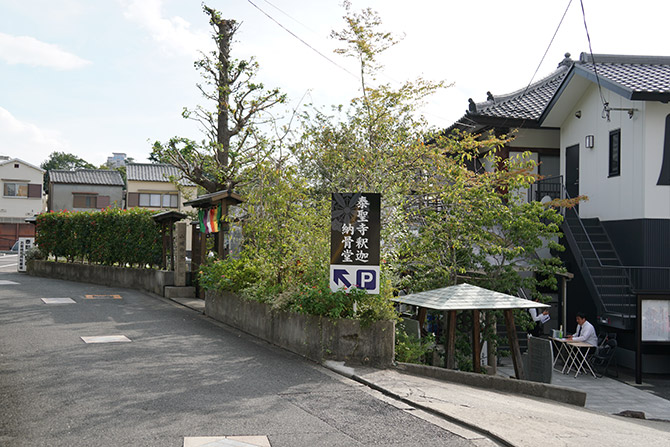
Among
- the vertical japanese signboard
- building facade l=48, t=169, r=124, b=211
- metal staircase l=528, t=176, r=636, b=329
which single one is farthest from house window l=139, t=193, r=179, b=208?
the vertical japanese signboard

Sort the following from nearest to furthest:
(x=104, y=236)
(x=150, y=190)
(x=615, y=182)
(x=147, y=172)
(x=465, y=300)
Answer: (x=465, y=300) < (x=615, y=182) < (x=104, y=236) < (x=150, y=190) < (x=147, y=172)

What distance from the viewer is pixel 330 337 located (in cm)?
965

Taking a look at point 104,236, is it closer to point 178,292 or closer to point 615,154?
point 178,292

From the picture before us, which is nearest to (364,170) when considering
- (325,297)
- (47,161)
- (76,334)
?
(325,297)

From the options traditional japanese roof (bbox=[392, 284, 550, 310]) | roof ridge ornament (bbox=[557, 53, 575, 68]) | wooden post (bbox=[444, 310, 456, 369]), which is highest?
roof ridge ornament (bbox=[557, 53, 575, 68])

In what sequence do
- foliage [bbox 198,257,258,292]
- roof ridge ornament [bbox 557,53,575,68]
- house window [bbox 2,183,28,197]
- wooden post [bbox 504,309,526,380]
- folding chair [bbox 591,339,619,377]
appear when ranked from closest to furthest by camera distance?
wooden post [bbox 504,309,526,380], foliage [bbox 198,257,258,292], folding chair [bbox 591,339,619,377], roof ridge ornament [bbox 557,53,575,68], house window [bbox 2,183,28,197]

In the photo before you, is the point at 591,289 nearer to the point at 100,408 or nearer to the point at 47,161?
the point at 100,408

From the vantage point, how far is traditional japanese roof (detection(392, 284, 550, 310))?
1085cm

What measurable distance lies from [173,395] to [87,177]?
52.3 m

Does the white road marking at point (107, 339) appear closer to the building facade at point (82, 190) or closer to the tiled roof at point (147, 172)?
the tiled roof at point (147, 172)

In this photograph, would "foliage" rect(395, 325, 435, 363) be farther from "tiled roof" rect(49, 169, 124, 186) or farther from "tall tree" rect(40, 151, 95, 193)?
"tall tree" rect(40, 151, 95, 193)

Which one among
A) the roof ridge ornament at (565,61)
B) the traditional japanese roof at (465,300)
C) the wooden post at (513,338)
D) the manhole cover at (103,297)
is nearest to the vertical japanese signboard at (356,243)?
the traditional japanese roof at (465,300)

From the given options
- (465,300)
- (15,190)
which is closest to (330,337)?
(465,300)

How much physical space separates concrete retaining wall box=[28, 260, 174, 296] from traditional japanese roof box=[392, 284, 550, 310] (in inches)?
393
